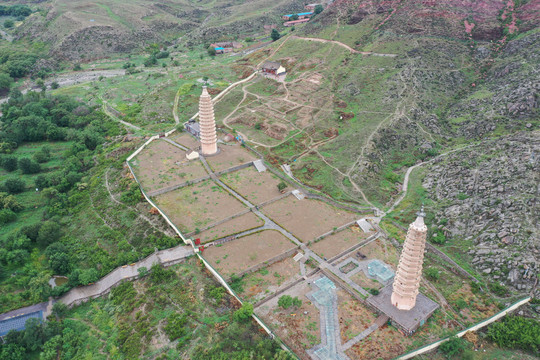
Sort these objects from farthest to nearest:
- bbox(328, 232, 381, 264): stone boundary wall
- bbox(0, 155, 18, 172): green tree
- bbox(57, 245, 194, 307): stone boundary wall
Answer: bbox(0, 155, 18, 172): green tree → bbox(328, 232, 381, 264): stone boundary wall → bbox(57, 245, 194, 307): stone boundary wall

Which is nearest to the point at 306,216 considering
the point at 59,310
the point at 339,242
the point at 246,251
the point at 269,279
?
the point at 339,242

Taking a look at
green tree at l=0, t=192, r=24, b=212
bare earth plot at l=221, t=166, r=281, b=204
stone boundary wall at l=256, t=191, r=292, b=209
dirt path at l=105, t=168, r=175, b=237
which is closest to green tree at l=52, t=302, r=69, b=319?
dirt path at l=105, t=168, r=175, b=237

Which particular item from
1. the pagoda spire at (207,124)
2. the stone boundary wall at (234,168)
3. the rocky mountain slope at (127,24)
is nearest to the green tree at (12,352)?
the stone boundary wall at (234,168)

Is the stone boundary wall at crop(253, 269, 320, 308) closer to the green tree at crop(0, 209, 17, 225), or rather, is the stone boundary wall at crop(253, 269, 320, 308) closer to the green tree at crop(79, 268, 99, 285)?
the green tree at crop(79, 268, 99, 285)

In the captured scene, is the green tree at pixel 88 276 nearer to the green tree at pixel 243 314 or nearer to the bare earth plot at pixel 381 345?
the green tree at pixel 243 314

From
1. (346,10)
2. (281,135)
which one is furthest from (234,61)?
(281,135)

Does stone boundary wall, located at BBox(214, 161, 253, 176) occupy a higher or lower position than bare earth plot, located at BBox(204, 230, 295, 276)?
lower

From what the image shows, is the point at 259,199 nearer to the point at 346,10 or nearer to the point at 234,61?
the point at 234,61
